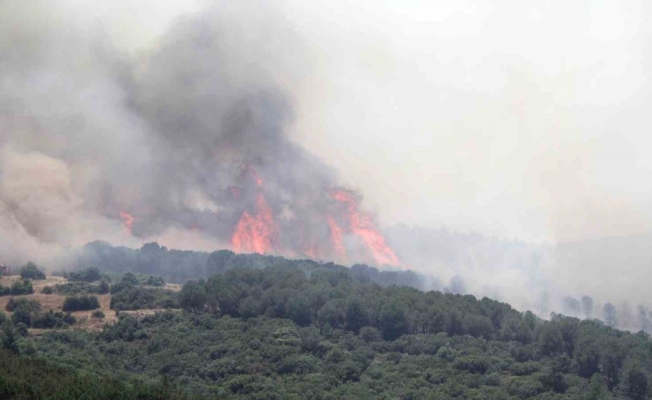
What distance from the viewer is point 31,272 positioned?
133000 mm

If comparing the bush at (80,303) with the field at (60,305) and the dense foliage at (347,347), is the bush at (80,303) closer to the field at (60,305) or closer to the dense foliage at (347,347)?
the field at (60,305)

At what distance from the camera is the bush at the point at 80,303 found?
116125mm

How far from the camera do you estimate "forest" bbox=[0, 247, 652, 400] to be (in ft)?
293

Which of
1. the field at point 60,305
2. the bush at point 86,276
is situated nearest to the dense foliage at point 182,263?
the bush at point 86,276

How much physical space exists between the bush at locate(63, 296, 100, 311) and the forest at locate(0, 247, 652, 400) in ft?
3.86

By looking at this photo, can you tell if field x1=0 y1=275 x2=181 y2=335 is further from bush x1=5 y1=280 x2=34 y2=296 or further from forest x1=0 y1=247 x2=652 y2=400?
forest x1=0 y1=247 x2=652 y2=400

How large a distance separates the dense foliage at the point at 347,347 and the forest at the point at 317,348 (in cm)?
19

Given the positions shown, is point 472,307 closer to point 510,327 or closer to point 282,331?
point 510,327

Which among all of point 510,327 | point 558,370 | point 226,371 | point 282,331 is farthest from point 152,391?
point 510,327

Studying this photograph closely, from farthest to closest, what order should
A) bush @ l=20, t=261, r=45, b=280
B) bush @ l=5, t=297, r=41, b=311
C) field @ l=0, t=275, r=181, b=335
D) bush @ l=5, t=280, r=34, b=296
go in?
1. bush @ l=20, t=261, r=45, b=280
2. bush @ l=5, t=280, r=34, b=296
3. bush @ l=5, t=297, r=41, b=311
4. field @ l=0, t=275, r=181, b=335

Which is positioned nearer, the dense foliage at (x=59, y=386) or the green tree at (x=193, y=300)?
the dense foliage at (x=59, y=386)

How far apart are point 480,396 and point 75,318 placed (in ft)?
189

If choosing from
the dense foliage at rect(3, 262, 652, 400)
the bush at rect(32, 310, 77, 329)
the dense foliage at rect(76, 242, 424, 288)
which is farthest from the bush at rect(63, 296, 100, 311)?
the dense foliage at rect(76, 242, 424, 288)

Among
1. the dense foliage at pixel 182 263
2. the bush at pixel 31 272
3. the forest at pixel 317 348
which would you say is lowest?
the forest at pixel 317 348
